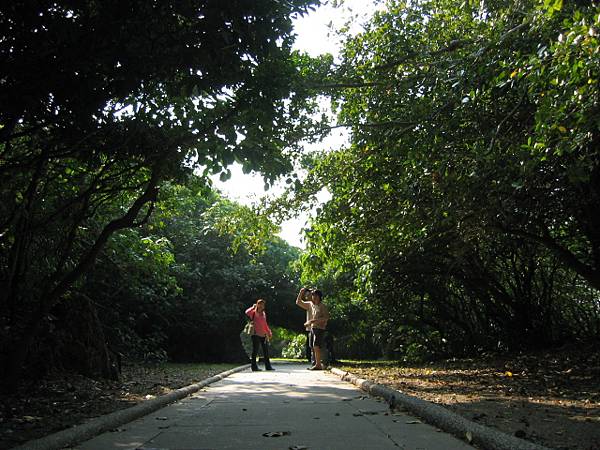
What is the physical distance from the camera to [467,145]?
9023mm

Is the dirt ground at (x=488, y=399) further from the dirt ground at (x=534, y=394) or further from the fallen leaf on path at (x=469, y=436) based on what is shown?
the fallen leaf on path at (x=469, y=436)

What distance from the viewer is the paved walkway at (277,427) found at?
5031 millimetres

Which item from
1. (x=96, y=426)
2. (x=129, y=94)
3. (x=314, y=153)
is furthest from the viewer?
(x=314, y=153)

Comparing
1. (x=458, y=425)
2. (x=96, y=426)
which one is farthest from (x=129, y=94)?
(x=458, y=425)

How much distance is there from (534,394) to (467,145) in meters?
3.96

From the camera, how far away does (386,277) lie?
16531 mm

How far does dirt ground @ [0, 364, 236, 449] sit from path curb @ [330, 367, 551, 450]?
3615 millimetres

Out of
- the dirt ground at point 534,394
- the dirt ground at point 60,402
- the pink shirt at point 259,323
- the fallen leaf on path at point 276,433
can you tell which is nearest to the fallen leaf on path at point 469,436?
the dirt ground at point 534,394

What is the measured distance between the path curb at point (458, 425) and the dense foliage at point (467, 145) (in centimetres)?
280

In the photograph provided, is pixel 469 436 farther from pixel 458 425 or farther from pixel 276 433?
→ pixel 276 433

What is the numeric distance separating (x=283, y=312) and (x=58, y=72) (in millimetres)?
24122

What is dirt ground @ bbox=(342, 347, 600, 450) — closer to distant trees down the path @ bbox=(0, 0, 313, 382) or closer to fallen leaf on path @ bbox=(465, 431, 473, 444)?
fallen leaf on path @ bbox=(465, 431, 473, 444)

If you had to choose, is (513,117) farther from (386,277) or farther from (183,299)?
(183,299)

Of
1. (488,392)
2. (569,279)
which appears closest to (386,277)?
(569,279)
